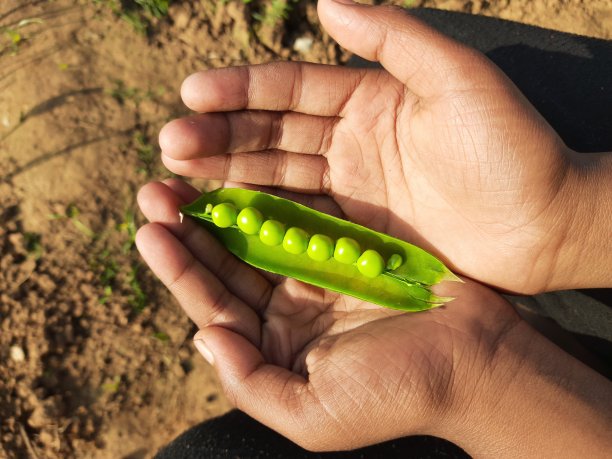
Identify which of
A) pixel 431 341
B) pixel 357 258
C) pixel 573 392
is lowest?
pixel 573 392

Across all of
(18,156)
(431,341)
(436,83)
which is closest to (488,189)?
(436,83)

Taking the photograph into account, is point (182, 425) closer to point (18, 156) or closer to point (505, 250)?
point (18, 156)

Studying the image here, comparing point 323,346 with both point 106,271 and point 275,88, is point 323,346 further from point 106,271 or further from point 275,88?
point 106,271

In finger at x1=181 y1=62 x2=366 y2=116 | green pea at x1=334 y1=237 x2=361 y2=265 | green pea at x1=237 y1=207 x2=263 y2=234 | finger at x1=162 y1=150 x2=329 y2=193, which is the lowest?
green pea at x1=334 y1=237 x2=361 y2=265

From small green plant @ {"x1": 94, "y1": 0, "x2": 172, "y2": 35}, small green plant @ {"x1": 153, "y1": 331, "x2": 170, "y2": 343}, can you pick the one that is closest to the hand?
small green plant @ {"x1": 153, "y1": 331, "x2": 170, "y2": 343}

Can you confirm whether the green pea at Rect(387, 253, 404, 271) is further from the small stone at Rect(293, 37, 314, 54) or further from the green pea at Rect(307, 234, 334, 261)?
the small stone at Rect(293, 37, 314, 54)

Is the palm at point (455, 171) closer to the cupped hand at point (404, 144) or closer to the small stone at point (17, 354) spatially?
the cupped hand at point (404, 144)

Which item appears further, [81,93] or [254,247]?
[81,93]
